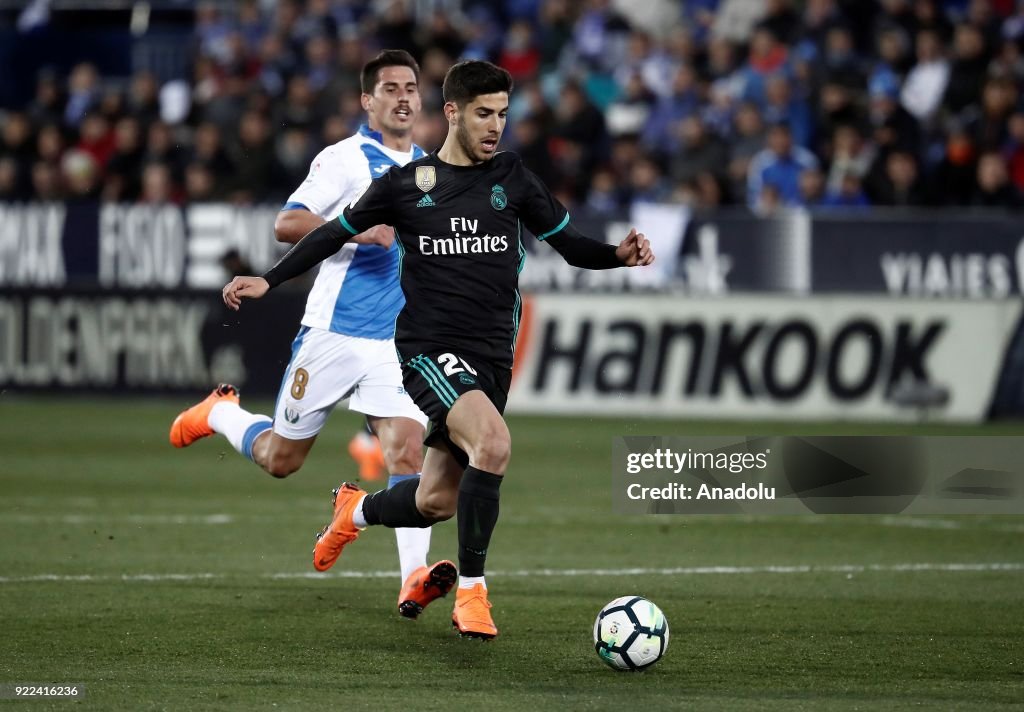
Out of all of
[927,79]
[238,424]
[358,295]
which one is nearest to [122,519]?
[238,424]

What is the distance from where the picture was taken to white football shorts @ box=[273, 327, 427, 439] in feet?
26.2

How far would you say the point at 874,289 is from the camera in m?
17.1

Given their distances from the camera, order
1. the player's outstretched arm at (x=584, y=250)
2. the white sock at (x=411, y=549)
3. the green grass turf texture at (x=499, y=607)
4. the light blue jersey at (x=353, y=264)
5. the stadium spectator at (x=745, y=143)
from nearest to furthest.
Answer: the green grass turf texture at (x=499, y=607), the player's outstretched arm at (x=584, y=250), the white sock at (x=411, y=549), the light blue jersey at (x=353, y=264), the stadium spectator at (x=745, y=143)

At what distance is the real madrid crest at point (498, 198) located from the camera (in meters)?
7.05

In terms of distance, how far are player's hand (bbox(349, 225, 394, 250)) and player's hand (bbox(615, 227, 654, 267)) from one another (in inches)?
44.2

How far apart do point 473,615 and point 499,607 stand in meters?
1.11

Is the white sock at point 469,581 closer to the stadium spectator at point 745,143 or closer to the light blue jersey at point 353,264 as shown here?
the light blue jersey at point 353,264

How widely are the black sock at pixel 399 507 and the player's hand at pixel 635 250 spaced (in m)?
1.23

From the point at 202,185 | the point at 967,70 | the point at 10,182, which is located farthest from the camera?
the point at 10,182

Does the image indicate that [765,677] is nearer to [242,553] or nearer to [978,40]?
[242,553]

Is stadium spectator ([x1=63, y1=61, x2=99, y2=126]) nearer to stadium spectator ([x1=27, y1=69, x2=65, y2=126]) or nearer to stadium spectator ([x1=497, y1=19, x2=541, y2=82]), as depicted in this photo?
stadium spectator ([x1=27, y1=69, x2=65, y2=126])

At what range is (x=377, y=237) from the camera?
7656mm

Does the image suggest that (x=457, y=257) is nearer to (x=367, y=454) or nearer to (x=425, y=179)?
(x=425, y=179)

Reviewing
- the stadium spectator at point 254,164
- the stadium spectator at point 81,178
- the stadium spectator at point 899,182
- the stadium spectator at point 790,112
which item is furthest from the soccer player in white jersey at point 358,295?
the stadium spectator at point 81,178
